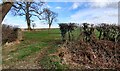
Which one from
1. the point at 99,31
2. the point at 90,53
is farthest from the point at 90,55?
the point at 99,31

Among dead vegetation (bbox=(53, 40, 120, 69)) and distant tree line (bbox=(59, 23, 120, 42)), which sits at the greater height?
distant tree line (bbox=(59, 23, 120, 42))

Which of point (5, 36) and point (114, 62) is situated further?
point (5, 36)

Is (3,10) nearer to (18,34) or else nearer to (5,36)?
(5,36)

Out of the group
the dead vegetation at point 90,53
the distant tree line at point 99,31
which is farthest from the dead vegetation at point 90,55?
the distant tree line at point 99,31

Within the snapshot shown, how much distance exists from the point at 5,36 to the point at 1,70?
6.93m

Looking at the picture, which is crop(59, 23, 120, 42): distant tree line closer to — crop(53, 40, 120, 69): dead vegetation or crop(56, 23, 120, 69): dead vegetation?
crop(56, 23, 120, 69): dead vegetation

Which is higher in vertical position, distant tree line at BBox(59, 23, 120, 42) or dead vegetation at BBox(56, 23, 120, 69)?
distant tree line at BBox(59, 23, 120, 42)

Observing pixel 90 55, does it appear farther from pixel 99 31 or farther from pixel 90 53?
pixel 99 31

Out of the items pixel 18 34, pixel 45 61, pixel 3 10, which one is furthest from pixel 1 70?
pixel 18 34

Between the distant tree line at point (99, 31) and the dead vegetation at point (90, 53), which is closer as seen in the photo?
the dead vegetation at point (90, 53)

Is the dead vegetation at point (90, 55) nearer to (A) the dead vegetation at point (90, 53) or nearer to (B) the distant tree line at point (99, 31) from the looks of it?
(A) the dead vegetation at point (90, 53)

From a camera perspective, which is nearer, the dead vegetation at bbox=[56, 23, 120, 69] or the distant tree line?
the dead vegetation at bbox=[56, 23, 120, 69]

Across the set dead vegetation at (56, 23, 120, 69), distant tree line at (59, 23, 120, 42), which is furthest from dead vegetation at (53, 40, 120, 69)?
distant tree line at (59, 23, 120, 42)

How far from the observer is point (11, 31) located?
61.1 feet
